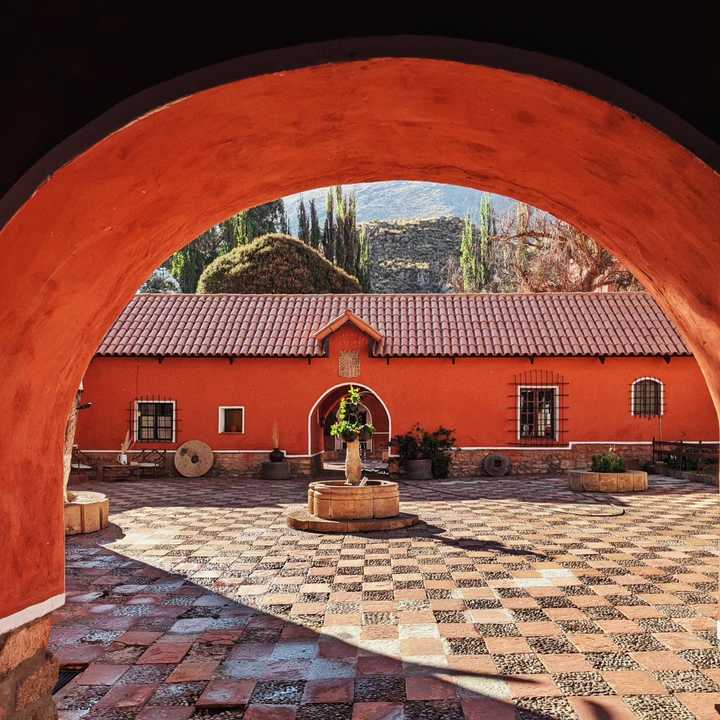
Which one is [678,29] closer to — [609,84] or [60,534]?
[609,84]

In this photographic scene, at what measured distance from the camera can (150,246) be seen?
13.0ft

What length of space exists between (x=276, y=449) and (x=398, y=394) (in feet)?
12.9

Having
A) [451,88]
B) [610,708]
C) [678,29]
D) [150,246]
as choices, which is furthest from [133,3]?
Result: [610,708]

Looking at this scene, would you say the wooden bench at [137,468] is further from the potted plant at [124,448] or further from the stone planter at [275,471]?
the stone planter at [275,471]

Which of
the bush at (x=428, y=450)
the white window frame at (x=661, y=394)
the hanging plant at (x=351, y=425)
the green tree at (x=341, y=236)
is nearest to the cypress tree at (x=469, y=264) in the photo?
the green tree at (x=341, y=236)

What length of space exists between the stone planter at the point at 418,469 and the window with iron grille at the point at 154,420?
7.24 metres

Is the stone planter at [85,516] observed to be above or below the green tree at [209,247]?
below

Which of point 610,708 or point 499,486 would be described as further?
point 499,486

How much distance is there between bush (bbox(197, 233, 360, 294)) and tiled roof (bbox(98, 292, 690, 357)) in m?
10.7

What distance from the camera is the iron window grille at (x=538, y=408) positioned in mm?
19719

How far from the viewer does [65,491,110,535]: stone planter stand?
10.4 metres

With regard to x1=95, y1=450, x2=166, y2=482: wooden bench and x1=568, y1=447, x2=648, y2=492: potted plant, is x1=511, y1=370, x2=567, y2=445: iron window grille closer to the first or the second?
x1=568, y1=447, x2=648, y2=492: potted plant

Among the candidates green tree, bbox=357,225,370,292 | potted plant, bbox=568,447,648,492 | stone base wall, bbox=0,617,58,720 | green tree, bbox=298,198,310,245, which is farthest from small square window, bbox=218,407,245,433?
green tree, bbox=298,198,310,245

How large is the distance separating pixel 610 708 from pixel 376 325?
17320mm
